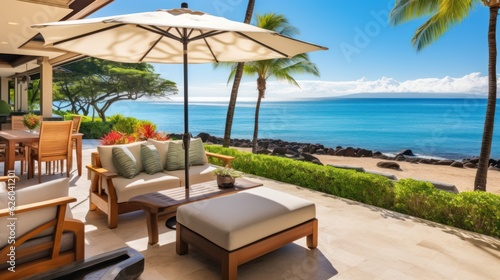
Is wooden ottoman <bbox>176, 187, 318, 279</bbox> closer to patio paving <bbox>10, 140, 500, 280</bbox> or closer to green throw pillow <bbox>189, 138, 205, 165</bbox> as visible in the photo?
patio paving <bbox>10, 140, 500, 280</bbox>

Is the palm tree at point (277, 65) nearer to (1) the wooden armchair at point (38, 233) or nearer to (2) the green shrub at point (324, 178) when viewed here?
(2) the green shrub at point (324, 178)

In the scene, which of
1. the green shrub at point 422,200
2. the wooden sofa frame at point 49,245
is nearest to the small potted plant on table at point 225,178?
the wooden sofa frame at point 49,245

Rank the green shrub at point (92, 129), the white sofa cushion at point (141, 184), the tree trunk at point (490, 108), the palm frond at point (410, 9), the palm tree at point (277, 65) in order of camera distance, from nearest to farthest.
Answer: the white sofa cushion at point (141, 184) < the tree trunk at point (490, 108) < the palm frond at point (410, 9) < the palm tree at point (277, 65) < the green shrub at point (92, 129)

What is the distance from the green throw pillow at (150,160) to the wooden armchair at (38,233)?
81.1 inches

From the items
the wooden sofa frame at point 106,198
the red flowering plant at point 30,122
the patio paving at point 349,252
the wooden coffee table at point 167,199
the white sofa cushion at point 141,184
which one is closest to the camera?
the patio paving at point 349,252

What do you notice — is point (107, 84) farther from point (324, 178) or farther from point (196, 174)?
point (324, 178)

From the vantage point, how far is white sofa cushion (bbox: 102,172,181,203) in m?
3.78

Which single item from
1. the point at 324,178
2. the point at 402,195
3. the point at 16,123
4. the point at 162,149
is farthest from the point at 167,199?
the point at 16,123

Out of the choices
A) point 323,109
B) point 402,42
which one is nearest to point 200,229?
point 402,42

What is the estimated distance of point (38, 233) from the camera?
2195mm

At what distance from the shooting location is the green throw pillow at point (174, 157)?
4.73 meters

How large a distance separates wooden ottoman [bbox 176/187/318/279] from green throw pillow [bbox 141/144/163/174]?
1.58m

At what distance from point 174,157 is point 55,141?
108 inches

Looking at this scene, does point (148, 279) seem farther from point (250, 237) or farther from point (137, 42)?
point (137, 42)
